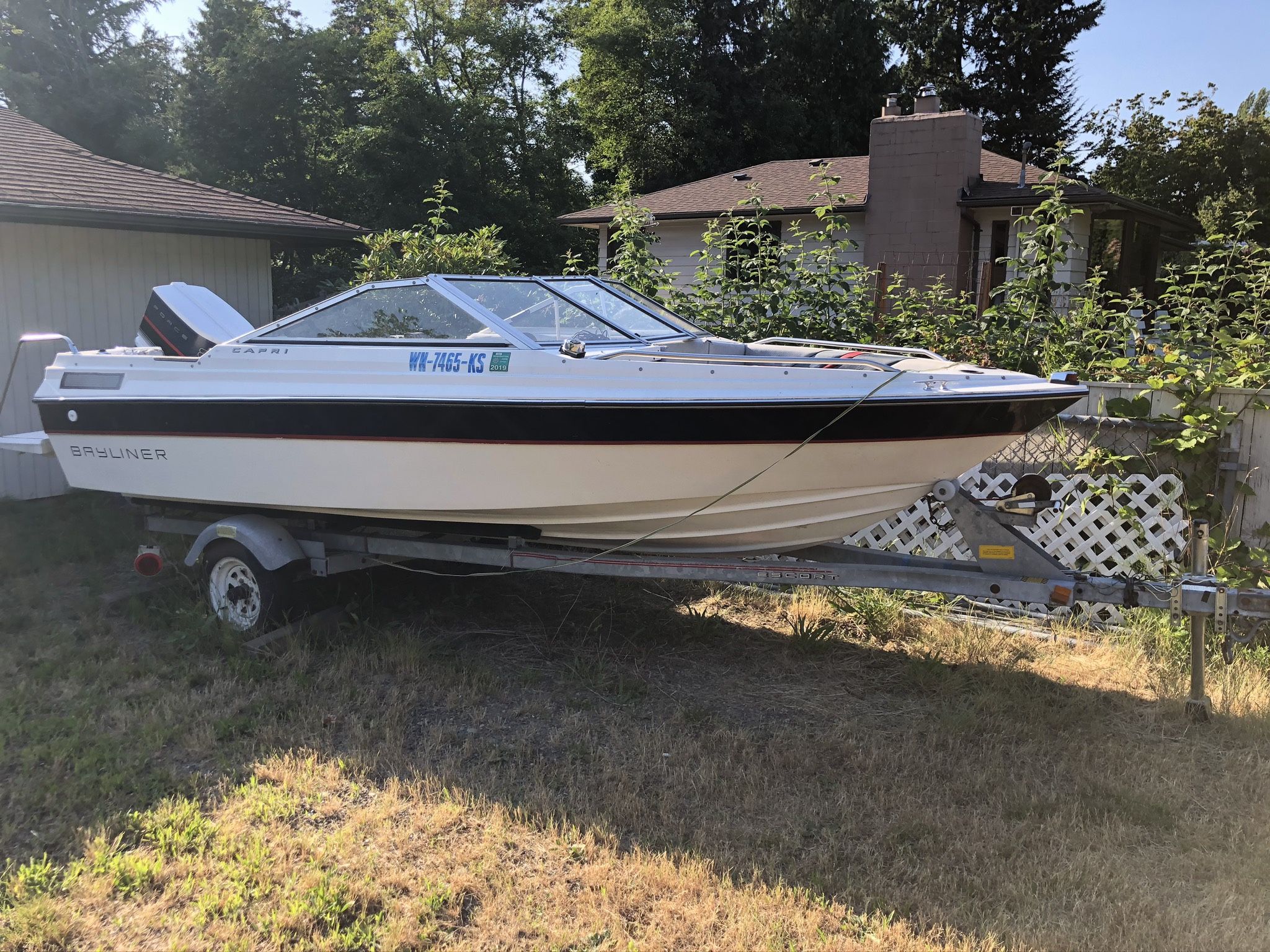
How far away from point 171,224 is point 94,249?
697mm

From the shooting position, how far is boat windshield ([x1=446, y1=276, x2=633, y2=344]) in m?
4.68

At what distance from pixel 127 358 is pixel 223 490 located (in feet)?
3.33

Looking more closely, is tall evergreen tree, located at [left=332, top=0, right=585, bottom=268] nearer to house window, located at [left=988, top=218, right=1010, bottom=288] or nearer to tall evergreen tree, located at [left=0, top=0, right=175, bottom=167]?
tall evergreen tree, located at [left=0, top=0, right=175, bottom=167]

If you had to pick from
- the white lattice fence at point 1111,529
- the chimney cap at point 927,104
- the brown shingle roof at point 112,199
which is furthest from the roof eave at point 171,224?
the chimney cap at point 927,104

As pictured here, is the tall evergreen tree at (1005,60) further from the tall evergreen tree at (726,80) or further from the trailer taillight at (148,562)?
the trailer taillight at (148,562)

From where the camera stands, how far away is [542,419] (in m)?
4.19

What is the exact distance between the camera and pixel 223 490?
5.18 metres

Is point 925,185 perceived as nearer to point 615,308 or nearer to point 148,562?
point 615,308

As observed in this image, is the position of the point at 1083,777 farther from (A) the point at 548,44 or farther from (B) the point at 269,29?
(A) the point at 548,44

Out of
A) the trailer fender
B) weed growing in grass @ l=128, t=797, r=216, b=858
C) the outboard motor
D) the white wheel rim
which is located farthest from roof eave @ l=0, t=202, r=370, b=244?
weed growing in grass @ l=128, t=797, r=216, b=858

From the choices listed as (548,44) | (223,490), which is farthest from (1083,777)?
(548,44)

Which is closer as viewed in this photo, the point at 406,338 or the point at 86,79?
the point at 406,338

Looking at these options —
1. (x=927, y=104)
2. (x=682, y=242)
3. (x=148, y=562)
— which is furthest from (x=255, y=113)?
(x=148, y=562)

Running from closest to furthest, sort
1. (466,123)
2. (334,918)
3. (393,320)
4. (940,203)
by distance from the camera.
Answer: (334,918) → (393,320) → (940,203) → (466,123)
